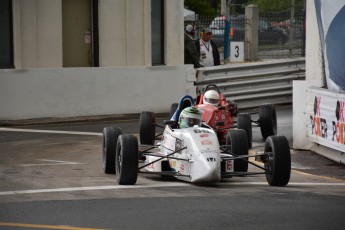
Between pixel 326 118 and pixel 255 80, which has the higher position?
pixel 255 80

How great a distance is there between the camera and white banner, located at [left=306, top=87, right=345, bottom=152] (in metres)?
17.7

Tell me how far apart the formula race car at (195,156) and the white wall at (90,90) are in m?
8.41

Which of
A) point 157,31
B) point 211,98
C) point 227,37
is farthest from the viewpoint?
point 227,37

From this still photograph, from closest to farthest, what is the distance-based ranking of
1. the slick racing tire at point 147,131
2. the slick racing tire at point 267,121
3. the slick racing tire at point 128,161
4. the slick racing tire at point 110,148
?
the slick racing tire at point 128,161 → the slick racing tire at point 110,148 → the slick racing tire at point 147,131 → the slick racing tire at point 267,121

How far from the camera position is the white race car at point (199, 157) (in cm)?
1416

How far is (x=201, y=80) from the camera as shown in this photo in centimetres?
2681

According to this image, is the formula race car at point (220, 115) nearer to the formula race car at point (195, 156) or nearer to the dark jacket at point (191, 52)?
the formula race car at point (195, 156)

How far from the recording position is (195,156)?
560 inches

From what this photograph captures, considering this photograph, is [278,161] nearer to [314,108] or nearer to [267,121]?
[314,108]

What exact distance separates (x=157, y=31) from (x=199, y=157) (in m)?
13.9

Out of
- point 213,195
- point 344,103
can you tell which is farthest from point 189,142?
point 344,103

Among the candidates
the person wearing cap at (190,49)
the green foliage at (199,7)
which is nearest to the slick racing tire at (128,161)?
the person wearing cap at (190,49)

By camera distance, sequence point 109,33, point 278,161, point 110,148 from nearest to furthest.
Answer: point 278,161
point 110,148
point 109,33

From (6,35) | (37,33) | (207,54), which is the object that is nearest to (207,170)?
(6,35)
